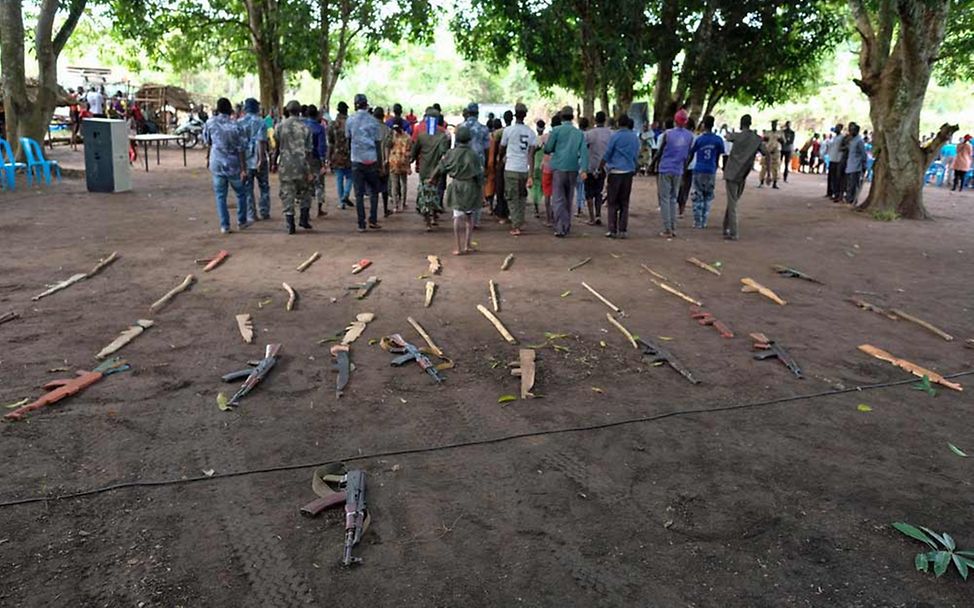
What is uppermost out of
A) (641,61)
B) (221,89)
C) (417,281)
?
(221,89)

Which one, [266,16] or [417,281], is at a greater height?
[266,16]

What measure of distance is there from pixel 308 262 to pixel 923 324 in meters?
6.29

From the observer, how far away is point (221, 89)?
61406 millimetres

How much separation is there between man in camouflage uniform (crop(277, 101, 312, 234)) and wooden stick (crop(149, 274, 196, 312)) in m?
2.58

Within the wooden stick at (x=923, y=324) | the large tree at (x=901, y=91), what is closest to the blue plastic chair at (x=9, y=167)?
the wooden stick at (x=923, y=324)

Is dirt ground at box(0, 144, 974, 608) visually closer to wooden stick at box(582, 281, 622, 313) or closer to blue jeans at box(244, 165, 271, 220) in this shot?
wooden stick at box(582, 281, 622, 313)

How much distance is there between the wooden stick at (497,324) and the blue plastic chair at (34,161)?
12.0 metres

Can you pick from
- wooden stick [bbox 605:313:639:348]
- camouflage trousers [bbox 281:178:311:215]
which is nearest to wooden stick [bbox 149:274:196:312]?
camouflage trousers [bbox 281:178:311:215]

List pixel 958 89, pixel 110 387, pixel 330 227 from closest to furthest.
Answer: pixel 110 387
pixel 330 227
pixel 958 89

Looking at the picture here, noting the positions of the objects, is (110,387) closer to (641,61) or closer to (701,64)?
(641,61)

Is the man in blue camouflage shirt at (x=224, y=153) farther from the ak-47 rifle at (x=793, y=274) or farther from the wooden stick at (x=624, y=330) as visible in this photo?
the ak-47 rifle at (x=793, y=274)

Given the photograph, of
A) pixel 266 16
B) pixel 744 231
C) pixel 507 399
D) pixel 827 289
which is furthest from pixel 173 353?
pixel 266 16

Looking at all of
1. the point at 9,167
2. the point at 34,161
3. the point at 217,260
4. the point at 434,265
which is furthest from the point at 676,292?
the point at 34,161

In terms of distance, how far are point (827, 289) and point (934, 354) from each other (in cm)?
217
